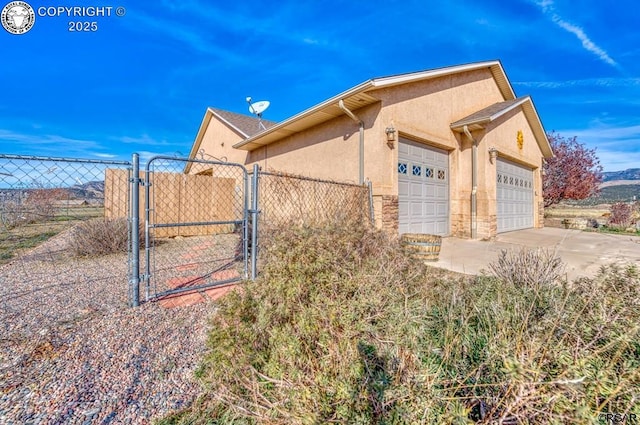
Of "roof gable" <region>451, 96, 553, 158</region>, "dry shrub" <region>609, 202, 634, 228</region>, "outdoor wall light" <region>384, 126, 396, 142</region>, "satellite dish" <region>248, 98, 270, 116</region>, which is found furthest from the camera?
"satellite dish" <region>248, 98, 270, 116</region>

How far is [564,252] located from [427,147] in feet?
14.7

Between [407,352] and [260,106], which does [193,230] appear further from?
[407,352]

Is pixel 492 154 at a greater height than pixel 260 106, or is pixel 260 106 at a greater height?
pixel 260 106

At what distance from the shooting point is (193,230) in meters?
9.12

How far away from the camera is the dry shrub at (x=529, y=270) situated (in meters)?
2.71

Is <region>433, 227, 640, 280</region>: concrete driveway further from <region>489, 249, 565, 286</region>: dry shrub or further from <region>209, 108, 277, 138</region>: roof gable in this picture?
<region>209, 108, 277, 138</region>: roof gable

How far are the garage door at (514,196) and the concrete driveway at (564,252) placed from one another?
115 cm

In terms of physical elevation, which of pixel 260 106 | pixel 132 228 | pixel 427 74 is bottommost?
pixel 132 228

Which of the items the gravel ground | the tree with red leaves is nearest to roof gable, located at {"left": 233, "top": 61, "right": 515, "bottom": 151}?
the gravel ground

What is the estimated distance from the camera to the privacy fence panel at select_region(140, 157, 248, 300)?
477 cm

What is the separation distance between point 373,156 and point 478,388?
6360 mm

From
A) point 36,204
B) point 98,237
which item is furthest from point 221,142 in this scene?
point 98,237

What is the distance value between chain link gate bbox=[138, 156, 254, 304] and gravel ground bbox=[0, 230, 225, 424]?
0.98 m

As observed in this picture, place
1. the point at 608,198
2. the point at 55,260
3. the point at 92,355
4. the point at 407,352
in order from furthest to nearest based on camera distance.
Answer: the point at 608,198
the point at 55,260
the point at 92,355
the point at 407,352
